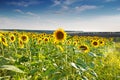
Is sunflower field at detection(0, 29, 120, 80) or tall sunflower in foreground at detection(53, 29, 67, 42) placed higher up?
tall sunflower in foreground at detection(53, 29, 67, 42)

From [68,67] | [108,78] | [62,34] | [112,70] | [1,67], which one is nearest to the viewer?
[1,67]

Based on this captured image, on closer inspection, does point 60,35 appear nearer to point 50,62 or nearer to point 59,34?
point 59,34

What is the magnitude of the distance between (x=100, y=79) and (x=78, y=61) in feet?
10.4

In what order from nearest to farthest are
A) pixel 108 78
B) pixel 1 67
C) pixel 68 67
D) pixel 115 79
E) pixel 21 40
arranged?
1. pixel 1 67
2. pixel 68 67
3. pixel 115 79
4. pixel 108 78
5. pixel 21 40

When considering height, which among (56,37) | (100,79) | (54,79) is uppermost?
(56,37)

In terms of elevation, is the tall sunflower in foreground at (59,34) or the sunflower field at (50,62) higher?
the tall sunflower in foreground at (59,34)

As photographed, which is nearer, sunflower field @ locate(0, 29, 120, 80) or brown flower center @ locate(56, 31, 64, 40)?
sunflower field @ locate(0, 29, 120, 80)

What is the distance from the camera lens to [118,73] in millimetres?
6164

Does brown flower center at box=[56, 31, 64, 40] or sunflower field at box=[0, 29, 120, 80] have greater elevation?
brown flower center at box=[56, 31, 64, 40]

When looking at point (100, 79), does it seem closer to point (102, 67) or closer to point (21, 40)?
point (102, 67)

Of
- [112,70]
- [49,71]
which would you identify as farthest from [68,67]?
[112,70]

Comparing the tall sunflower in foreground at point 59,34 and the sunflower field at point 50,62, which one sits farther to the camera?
the tall sunflower in foreground at point 59,34

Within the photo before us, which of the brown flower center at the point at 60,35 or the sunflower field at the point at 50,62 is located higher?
the brown flower center at the point at 60,35

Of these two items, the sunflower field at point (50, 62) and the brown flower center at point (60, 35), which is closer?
the sunflower field at point (50, 62)
